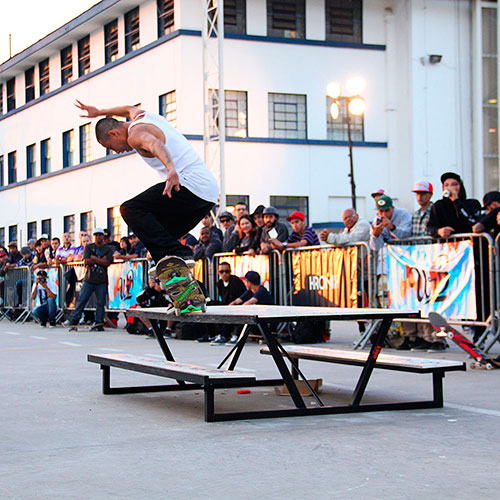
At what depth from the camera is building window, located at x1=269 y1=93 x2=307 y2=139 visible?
32.0 metres

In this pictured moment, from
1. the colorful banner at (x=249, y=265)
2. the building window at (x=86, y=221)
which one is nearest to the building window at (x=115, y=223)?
the building window at (x=86, y=221)

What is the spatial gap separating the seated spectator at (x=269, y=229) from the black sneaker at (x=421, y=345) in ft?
11.4

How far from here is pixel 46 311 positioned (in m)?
20.6

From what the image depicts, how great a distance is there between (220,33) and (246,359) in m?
18.4

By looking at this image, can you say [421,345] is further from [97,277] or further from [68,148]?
[68,148]

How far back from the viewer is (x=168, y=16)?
31.3 m

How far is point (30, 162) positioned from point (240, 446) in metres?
39.9

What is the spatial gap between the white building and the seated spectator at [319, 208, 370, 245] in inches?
694

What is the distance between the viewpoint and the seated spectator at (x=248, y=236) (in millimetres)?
14438

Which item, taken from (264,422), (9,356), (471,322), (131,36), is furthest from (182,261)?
(131,36)

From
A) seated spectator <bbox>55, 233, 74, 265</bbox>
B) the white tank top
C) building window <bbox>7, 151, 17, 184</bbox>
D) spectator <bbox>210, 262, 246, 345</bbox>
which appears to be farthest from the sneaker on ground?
building window <bbox>7, 151, 17, 184</bbox>

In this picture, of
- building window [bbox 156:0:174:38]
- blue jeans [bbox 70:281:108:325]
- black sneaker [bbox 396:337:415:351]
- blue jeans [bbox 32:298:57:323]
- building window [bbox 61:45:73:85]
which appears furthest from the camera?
building window [bbox 61:45:73:85]

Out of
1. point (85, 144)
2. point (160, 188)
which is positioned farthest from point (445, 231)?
point (85, 144)

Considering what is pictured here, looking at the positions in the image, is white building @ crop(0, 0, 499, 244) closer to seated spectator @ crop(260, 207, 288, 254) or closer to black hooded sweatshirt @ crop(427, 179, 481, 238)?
seated spectator @ crop(260, 207, 288, 254)
